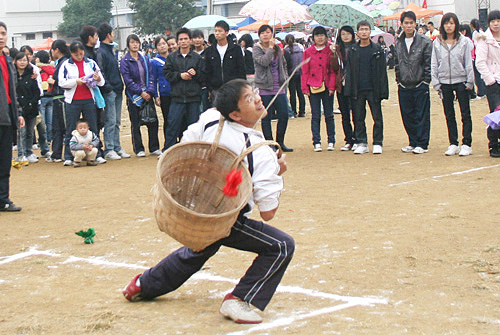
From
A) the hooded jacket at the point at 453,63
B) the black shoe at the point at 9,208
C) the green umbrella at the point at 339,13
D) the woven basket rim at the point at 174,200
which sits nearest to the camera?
the woven basket rim at the point at 174,200

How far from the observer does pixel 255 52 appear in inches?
500

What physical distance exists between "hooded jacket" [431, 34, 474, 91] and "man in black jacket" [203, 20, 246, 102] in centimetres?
303

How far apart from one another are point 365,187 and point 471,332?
16.3 ft

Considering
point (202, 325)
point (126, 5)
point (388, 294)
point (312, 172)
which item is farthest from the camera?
point (126, 5)

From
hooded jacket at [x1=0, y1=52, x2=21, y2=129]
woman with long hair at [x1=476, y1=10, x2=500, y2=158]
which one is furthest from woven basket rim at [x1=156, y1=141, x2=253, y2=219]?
woman with long hair at [x1=476, y1=10, x2=500, y2=158]

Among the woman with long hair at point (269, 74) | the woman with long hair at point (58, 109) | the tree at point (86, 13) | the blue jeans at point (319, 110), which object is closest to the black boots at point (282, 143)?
the woman with long hair at point (269, 74)

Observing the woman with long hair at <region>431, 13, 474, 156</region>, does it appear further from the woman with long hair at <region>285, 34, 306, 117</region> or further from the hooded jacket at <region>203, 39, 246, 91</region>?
the woman with long hair at <region>285, 34, 306, 117</region>

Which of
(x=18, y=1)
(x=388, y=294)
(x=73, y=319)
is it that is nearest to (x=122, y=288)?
(x=73, y=319)

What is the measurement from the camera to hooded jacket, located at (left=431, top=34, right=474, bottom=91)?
1091 cm

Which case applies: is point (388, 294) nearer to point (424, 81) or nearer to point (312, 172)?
point (312, 172)

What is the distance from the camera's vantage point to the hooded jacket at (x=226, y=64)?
1204cm

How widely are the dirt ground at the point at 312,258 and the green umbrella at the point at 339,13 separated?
182 inches

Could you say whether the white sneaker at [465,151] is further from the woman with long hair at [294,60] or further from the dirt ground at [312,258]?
the woman with long hair at [294,60]

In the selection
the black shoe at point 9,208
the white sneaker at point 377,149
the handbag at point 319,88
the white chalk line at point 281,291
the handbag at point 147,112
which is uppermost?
the handbag at point 319,88
